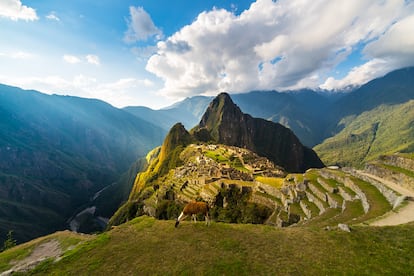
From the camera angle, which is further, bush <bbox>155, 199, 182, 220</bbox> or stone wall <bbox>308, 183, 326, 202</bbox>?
bush <bbox>155, 199, 182, 220</bbox>

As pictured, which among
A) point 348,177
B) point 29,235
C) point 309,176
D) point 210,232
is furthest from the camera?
point 29,235

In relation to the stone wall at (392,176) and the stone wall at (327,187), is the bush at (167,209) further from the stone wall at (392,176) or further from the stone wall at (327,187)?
the stone wall at (392,176)

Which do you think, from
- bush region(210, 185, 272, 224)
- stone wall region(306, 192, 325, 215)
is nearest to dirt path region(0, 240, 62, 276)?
stone wall region(306, 192, 325, 215)

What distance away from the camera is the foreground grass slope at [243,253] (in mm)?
11422

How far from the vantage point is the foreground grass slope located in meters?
11.4

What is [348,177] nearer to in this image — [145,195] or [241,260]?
[241,260]

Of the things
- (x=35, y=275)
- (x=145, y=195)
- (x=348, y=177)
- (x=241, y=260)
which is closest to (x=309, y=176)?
(x=348, y=177)

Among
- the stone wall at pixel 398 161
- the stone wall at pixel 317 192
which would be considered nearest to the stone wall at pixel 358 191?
the stone wall at pixel 317 192

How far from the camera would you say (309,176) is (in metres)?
52.5

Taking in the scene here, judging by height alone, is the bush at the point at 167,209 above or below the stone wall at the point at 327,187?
below

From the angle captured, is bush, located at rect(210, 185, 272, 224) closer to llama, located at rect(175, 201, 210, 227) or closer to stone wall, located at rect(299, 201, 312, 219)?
stone wall, located at rect(299, 201, 312, 219)

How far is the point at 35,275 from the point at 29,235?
18529 centimetres

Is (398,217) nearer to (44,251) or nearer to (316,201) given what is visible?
(316,201)

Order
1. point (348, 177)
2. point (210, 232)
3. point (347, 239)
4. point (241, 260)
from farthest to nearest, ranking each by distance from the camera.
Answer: point (348, 177)
point (210, 232)
point (347, 239)
point (241, 260)
